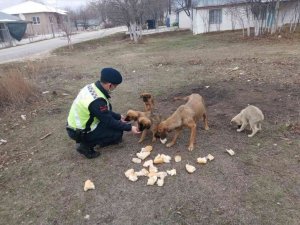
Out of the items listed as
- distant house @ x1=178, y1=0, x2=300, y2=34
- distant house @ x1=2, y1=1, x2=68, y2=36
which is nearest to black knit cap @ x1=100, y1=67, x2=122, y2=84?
distant house @ x1=178, y1=0, x2=300, y2=34

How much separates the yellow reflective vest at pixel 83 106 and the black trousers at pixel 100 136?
0.53 ft

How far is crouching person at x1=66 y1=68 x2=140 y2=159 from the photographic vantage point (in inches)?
179

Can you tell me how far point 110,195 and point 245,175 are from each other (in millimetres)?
1867

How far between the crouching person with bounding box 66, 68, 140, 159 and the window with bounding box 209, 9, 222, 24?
84.6 ft

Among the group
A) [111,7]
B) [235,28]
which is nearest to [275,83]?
[235,28]

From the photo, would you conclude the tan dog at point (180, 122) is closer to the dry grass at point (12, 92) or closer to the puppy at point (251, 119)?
the puppy at point (251, 119)

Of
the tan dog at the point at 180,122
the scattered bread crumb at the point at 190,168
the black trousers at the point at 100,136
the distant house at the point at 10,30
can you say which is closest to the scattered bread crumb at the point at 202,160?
the scattered bread crumb at the point at 190,168

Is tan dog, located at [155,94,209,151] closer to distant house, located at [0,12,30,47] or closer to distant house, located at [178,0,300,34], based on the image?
distant house, located at [178,0,300,34]

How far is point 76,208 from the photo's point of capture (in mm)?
3768

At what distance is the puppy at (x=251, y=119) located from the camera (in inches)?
199

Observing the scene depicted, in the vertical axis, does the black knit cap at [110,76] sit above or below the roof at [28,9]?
below

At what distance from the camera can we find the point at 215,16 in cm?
2841

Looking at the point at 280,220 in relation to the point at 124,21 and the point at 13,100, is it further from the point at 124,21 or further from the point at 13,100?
the point at 124,21

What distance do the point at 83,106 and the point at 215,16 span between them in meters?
26.5
